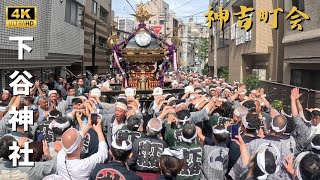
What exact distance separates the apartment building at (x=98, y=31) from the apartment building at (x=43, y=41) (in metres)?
5.83

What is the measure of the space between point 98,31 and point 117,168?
89.7 feet

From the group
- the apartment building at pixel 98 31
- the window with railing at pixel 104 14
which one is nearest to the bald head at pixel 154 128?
the apartment building at pixel 98 31

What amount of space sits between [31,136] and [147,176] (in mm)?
1973

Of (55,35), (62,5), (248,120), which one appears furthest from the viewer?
(62,5)

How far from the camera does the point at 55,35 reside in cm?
1420

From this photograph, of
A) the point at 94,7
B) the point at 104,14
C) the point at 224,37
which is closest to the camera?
the point at 94,7

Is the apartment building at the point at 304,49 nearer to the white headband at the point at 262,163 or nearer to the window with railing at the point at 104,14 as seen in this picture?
the white headband at the point at 262,163

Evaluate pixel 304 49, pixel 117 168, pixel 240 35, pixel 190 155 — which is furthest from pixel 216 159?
pixel 240 35

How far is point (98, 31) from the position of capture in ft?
96.9

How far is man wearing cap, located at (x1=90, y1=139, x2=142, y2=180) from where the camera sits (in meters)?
3.22

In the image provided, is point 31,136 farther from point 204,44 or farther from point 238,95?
point 204,44

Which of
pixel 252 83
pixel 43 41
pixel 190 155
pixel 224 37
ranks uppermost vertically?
pixel 224 37

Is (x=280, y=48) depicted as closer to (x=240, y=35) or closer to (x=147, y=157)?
(x=240, y=35)

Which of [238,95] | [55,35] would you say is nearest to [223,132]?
[238,95]
